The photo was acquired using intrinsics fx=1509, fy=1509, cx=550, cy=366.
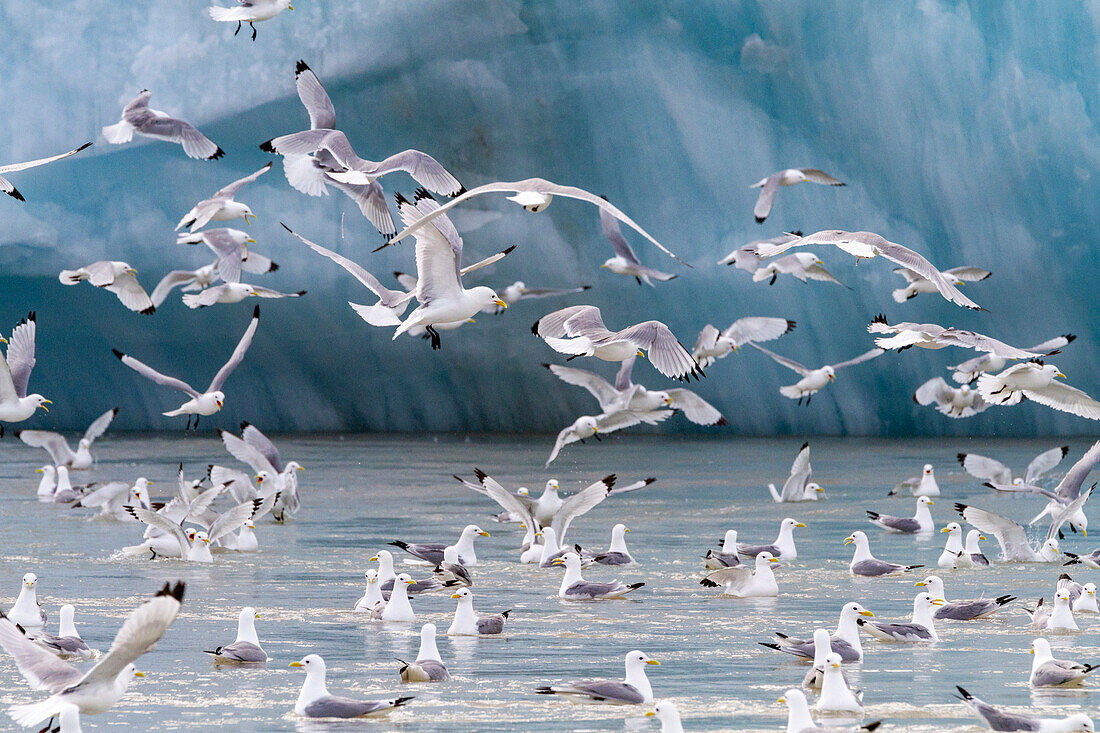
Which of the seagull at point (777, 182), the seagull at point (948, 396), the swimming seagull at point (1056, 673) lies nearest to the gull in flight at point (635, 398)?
the seagull at point (777, 182)

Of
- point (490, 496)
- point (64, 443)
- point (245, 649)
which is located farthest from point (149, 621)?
point (64, 443)

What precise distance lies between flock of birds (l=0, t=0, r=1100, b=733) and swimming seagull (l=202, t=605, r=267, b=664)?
16mm

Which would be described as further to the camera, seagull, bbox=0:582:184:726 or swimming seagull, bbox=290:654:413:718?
swimming seagull, bbox=290:654:413:718

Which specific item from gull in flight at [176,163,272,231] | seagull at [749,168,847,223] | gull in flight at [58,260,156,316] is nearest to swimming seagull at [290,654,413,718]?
gull in flight at [176,163,272,231]

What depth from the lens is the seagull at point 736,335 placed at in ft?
72.2

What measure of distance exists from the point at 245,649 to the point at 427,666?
3.95ft

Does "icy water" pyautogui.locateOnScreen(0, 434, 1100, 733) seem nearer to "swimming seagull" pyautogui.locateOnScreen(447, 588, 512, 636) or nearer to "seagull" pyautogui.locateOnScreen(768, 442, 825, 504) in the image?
"swimming seagull" pyautogui.locateOnScreen(447, 588, 512, 636)

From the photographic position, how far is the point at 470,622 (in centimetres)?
1041

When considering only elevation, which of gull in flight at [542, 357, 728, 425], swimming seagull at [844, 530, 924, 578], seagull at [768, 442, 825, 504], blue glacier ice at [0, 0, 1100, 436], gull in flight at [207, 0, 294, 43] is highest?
blue glacier ice at [0, 0, 1100, 436]

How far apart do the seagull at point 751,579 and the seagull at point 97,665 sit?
6.30 m

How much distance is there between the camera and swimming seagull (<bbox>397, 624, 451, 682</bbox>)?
28.5ft

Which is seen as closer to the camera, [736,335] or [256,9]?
[256,9]

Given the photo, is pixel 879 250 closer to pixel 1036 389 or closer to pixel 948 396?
pixel 1036 389

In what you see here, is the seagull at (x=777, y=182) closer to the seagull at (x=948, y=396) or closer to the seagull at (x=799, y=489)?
the seagull at (x=799, y=489)
